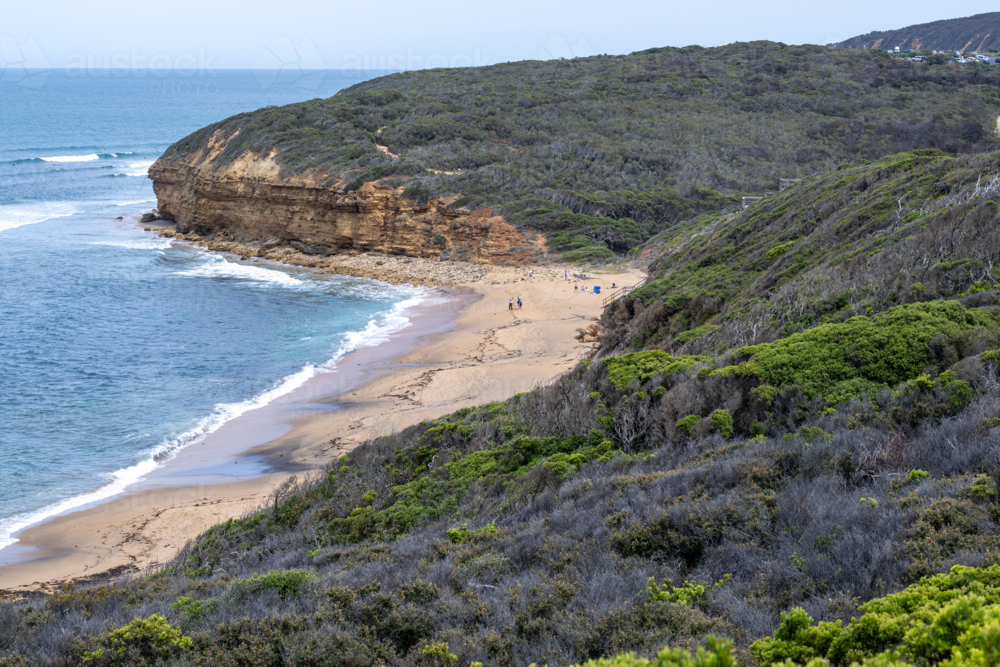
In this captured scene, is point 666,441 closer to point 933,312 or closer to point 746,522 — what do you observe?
point 746,522

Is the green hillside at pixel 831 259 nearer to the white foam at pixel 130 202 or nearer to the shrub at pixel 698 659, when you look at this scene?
the shrub at pixel 698 659

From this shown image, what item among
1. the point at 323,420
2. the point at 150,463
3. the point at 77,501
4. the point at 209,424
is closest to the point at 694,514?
the point at 77,501

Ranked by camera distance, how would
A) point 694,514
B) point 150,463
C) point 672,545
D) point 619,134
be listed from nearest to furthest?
point 672,545, point 694,514, point 150,463, point 619,134

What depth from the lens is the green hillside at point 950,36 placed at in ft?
371

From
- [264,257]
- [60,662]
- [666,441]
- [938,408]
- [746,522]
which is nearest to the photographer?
[60,662]

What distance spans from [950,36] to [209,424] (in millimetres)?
146468

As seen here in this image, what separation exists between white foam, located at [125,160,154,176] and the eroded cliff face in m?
33.7

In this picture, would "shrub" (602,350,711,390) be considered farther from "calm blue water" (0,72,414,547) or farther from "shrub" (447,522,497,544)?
"calm blue water" (0,72,414,547)

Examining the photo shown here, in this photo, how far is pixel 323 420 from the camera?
18.0 meters

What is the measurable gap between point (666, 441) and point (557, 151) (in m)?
42.1

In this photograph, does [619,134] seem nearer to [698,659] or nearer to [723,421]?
[723,421]

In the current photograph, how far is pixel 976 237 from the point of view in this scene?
923cm

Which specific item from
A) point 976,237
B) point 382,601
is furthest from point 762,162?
point 382,601

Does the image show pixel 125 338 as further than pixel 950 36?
No
